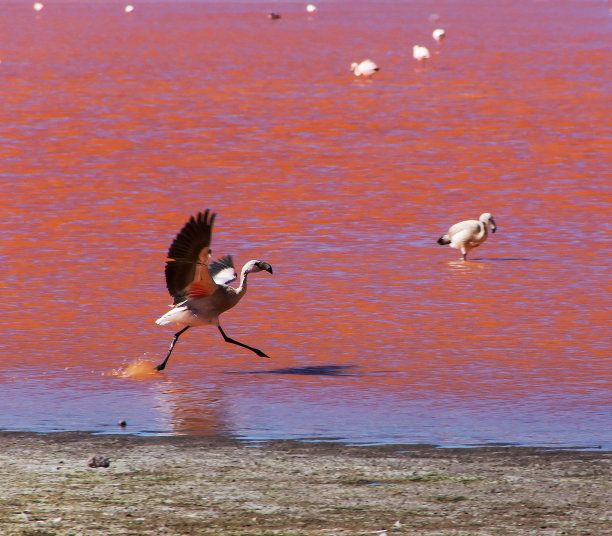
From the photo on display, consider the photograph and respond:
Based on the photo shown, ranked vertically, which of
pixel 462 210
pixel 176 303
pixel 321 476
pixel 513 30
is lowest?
pixel 321 476

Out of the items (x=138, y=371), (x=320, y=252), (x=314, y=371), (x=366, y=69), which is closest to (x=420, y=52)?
(x=366, y=69)

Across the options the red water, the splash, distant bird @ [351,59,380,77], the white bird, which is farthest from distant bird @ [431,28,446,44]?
the splash

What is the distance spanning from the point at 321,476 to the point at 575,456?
127 centimetres

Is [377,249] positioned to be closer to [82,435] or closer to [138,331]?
[138,331]

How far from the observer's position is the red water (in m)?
8.16

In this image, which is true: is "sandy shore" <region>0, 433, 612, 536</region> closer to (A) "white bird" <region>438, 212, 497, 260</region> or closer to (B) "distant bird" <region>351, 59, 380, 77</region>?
(A) "white bird" <region>438, 212, 497, 260</region>

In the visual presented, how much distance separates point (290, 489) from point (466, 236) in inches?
271

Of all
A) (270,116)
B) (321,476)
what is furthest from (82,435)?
(270,116)

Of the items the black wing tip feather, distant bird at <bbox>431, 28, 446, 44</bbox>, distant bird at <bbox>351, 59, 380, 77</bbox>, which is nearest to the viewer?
the black wing tip feather

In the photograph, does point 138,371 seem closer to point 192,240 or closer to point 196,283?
point 196,283

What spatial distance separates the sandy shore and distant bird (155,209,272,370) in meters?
1.65

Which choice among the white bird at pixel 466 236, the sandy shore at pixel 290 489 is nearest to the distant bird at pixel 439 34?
the white bird at pixel 466 236

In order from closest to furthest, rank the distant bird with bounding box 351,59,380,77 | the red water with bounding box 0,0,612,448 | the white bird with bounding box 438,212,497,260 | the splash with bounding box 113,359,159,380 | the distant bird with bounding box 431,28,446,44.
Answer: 1. the red water with bounding box 0,0,612,448
2. the splash with bounding box 113,359,159,380
3. the white bird with bounding box 438,212,497,260
4. the distant bird with bounding box 351,59,380,77
5. the distant bird with bounding box 431,28,446,44

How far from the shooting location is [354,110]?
2481 cm
